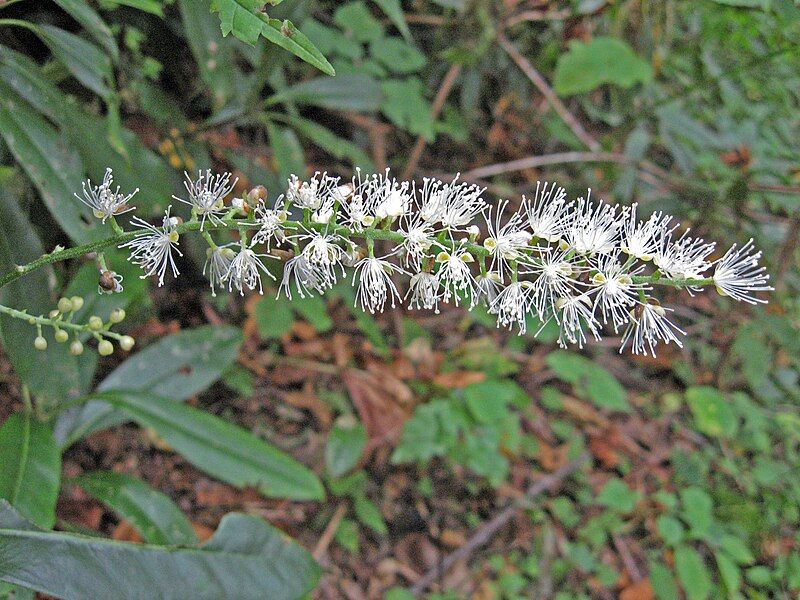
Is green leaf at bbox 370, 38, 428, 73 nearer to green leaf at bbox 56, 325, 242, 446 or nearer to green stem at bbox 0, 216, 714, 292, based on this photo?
green leaf at bbox 56, 325, 242, 446

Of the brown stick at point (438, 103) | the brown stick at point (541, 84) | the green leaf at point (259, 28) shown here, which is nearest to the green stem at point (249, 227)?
the green leaf at point (259, 28)

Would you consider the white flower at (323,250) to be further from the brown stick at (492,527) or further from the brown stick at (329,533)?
the brown stick at (492,527)

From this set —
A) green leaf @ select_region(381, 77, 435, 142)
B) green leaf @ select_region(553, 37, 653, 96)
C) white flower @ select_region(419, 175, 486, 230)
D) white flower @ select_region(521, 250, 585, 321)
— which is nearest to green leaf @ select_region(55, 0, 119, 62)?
white flower @ select_region(419, 175, 486, 230)

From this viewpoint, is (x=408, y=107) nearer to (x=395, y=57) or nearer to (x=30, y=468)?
(x=395, y=57)

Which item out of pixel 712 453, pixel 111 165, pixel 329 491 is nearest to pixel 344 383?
pixel 329 491

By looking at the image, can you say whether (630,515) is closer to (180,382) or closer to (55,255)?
(180,382)

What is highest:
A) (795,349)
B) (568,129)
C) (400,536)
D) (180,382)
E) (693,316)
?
(568,129)

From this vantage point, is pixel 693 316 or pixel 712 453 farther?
pixel 693 316
